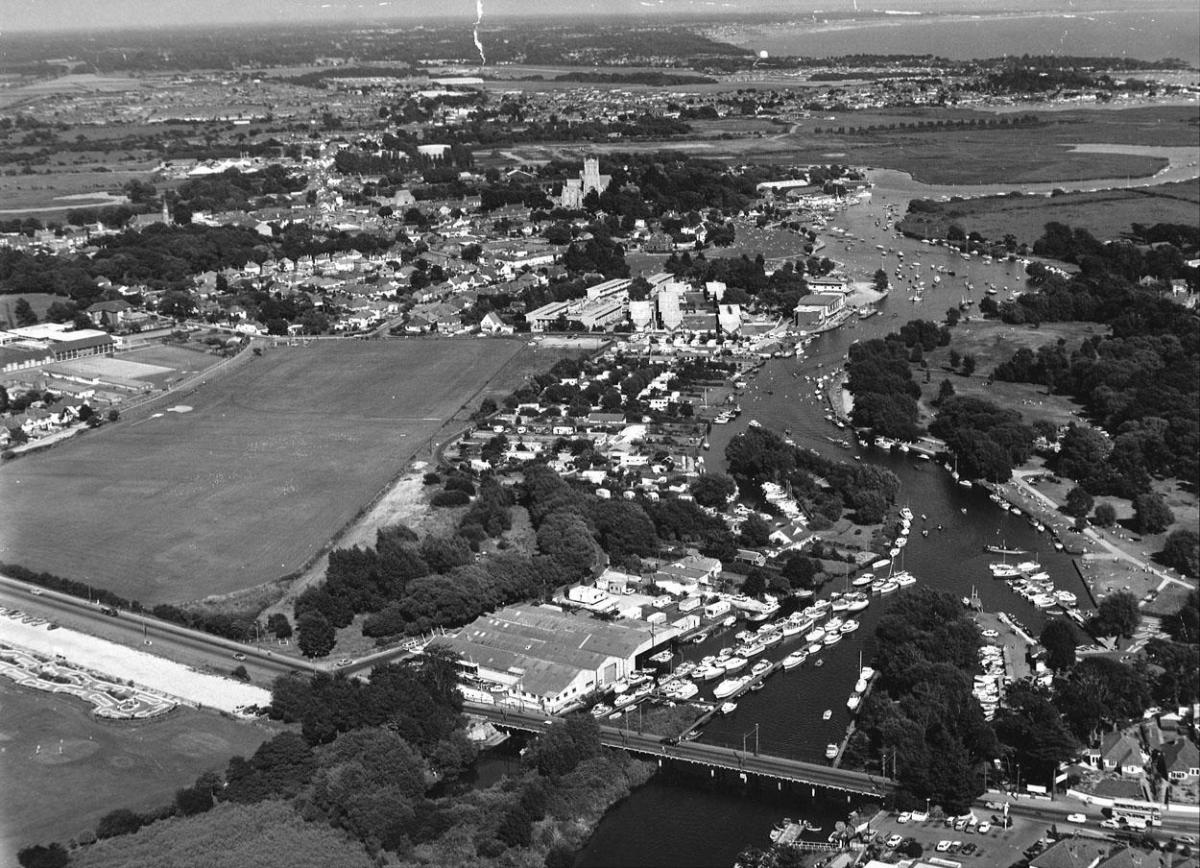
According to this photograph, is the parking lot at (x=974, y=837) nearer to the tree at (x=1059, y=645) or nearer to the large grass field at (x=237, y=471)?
the tree at (x=1059, y=645)

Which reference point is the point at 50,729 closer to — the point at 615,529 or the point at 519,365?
the point at 615,529

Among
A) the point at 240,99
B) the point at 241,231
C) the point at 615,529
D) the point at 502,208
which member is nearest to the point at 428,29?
the point at 502,208

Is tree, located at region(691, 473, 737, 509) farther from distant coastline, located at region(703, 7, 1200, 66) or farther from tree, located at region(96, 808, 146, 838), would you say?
Result: distant coastline, located at region(703, 7, 1200, 66)

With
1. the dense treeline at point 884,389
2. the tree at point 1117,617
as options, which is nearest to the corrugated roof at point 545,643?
the tree at point 1117,617

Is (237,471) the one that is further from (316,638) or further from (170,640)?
(316,638)

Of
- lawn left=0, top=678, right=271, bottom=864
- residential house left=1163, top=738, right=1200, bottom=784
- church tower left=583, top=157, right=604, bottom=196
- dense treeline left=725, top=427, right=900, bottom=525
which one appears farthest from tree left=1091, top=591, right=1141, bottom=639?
church tower left=583, top=157, right=604, bottom=196

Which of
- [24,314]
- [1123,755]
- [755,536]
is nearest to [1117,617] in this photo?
[1123,755]

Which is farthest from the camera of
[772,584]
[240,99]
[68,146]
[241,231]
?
[240,99]
